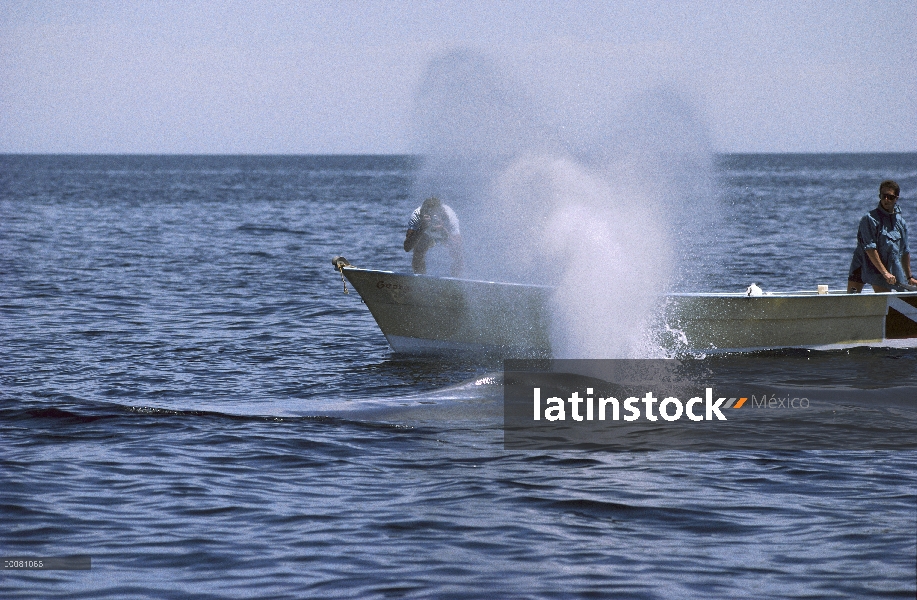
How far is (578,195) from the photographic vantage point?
17.5m

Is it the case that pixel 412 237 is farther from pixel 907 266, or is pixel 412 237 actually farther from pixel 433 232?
pixel 907 266

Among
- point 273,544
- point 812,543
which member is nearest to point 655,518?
point 812,543

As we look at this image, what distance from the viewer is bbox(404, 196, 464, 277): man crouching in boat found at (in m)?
17.0

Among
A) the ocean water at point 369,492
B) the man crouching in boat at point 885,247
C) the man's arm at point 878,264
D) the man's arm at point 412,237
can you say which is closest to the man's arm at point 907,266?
the man crouching in boat at point 885,247

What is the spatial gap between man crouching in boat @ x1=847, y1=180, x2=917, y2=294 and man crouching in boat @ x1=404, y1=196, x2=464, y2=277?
5883 mm

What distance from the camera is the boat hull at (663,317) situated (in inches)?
653

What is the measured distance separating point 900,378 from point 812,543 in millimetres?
7791

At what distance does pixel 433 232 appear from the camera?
17.1 m

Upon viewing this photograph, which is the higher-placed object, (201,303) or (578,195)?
(578,195)

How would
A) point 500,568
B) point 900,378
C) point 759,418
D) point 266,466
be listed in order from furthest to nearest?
1. point 900,378
2. point 759,418
3. point 266,466
4. point 500,568

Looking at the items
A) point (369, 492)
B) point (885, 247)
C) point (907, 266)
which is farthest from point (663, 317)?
point (369, 492)

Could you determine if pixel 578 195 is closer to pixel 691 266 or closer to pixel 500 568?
pixel 500 568

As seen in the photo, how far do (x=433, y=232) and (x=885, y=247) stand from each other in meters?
6.71

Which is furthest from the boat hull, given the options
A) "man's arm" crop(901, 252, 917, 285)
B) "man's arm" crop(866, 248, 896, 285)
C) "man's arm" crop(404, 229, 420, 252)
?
"man's arm" crop(404, 229, 420, 252)
